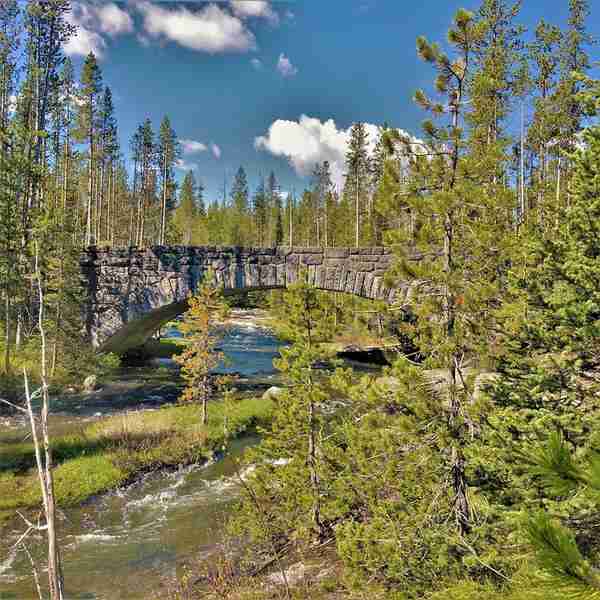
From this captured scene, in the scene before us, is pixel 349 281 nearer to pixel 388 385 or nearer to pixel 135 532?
pixel 135 532

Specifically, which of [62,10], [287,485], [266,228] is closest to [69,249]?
[62,10]

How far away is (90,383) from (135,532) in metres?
12.8

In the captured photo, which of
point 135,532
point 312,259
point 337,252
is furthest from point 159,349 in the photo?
point 135,532

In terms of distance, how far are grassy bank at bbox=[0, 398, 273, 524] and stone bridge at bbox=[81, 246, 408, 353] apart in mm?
5754

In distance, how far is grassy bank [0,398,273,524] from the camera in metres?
12.3

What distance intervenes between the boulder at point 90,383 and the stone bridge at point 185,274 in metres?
1.97

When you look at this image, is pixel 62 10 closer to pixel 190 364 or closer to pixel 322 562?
pixel 190 364

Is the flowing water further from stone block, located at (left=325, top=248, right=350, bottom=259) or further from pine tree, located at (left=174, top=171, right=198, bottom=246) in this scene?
pine tree, located at (left=174, top=171, right=198, bottom=246)

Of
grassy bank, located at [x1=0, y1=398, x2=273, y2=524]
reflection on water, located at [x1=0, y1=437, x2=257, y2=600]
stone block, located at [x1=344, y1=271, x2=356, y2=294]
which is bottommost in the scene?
reflection on water, located at [x1=0, y1=437, x2=257, y2=600]

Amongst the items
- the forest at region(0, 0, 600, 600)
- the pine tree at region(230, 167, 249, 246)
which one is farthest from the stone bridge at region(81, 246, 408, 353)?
the pine tree at region(230, 167, 249, 246)

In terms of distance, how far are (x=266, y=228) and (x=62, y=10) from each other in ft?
175

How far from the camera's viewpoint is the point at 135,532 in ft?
35.9

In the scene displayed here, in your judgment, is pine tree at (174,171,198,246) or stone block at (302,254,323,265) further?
pine tree at (174,171,198,246)

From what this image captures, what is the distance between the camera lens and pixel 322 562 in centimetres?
848
